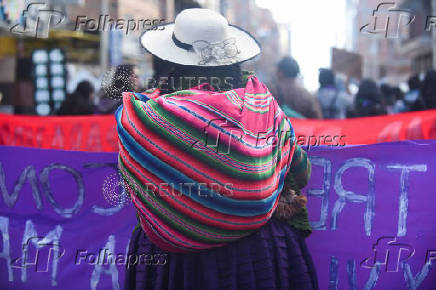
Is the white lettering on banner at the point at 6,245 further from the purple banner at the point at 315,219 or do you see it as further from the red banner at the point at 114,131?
the red banner at the point at 114,131

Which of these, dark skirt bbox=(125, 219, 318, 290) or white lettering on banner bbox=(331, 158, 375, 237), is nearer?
dark skirt bbox=(125, 219, 318, 290)

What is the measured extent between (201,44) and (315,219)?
1381 mm

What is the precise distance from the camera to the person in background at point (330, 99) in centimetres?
684

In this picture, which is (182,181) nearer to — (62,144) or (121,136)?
(121,136)

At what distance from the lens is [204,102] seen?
1.78 metres

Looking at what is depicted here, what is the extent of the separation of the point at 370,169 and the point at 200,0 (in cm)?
3273

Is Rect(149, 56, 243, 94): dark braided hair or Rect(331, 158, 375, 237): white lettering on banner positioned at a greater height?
Rect(149, 56, 243, 94): dark braided hair

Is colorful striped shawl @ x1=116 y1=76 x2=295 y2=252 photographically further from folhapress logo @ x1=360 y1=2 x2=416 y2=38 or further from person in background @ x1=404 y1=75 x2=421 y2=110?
person in background @ x1=404 y1=75 x2=421 y2=110

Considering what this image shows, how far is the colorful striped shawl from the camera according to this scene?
5.77 feet

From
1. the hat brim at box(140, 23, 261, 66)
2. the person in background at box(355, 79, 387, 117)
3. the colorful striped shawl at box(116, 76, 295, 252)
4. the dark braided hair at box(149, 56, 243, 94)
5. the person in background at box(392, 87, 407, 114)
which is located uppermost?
the hat brim at box(140, 23, 261, 66)

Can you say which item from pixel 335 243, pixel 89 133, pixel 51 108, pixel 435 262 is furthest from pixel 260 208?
pixel 51 108

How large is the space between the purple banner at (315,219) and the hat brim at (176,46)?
967mm

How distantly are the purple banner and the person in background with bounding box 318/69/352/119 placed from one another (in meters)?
4.00

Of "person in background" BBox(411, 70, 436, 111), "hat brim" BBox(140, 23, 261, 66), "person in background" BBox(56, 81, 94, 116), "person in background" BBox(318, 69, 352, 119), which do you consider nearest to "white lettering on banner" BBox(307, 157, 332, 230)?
"hat brim" BBox(140, 23, 261, 66)
